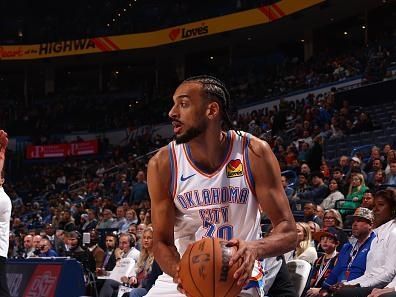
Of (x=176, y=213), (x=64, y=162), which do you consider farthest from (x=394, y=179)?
(x=64, y=162)

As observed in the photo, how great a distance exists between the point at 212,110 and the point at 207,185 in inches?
14.3

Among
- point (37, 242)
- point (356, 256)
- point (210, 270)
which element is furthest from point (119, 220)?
point (210, 270)

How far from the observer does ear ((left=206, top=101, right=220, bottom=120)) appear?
333 centimetres

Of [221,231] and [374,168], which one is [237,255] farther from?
[374,168]

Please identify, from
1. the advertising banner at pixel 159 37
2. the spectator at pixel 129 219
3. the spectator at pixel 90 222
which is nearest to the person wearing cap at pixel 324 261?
the spectator at pixel 129 219

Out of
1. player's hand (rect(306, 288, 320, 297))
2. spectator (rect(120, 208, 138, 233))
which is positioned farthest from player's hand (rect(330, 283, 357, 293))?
spectator (rect(120, 208, 138, 233))

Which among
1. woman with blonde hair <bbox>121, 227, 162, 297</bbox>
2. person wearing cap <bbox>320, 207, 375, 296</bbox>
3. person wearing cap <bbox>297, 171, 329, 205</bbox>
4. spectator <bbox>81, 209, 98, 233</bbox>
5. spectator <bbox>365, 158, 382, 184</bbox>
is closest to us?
person wearing cap <bbox>320, 207, 375, 296</bbox>

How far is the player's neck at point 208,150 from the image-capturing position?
11.0 ft

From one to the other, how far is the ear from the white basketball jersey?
0.59 feet

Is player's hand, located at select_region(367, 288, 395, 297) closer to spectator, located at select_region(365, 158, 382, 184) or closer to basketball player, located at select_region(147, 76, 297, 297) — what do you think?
basketball player, located at select_region(147, 76, 297, 297)

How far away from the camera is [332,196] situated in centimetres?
1084

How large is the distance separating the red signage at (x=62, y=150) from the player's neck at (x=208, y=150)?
2699 centimetres

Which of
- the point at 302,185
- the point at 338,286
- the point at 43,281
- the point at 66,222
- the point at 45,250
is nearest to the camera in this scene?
the point at 338,286

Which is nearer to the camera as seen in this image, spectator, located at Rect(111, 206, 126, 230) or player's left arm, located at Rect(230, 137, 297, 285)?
player's left arm, located at Rect(230, 137, 297, 285)
